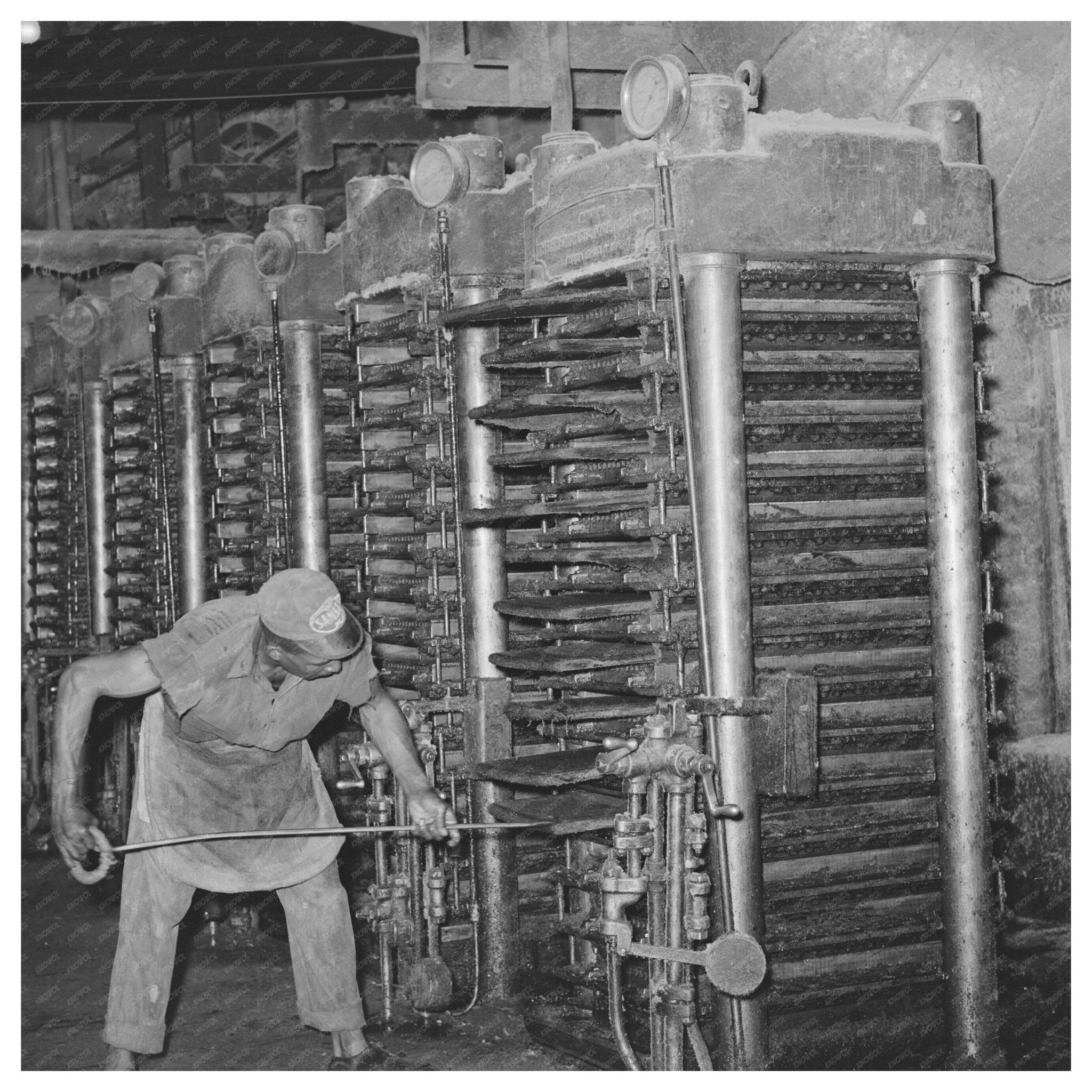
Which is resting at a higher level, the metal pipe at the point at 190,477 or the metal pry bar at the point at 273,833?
the metal pipe at the point at 190,477

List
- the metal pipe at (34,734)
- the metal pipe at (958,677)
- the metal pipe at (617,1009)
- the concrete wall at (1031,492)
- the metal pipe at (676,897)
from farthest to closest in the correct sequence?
the metal pipe at (34,734) → the concrete wall at (1031,492) → the metal pipe at (958,677) → the metal pipe at (617,1009) → the metal pipe at (676,897)

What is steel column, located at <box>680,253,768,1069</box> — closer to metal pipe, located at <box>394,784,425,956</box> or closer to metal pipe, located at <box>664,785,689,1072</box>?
metal pipe, located at <box>664,785,689,1072</box>

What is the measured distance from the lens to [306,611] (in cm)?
503

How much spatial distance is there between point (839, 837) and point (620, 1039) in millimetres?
1247

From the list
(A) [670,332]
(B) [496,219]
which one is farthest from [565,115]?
(A) [670,332]

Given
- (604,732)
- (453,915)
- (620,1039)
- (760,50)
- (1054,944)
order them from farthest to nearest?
(760,50) < (1054,944) < (453,915) < (604,732) < (620,1039)

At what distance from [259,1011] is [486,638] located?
1.77 meters

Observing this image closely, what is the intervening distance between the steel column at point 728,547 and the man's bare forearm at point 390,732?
102 cm

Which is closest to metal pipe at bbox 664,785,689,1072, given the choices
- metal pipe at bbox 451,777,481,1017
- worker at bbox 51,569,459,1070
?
worker at bbox 51,569,459,1070

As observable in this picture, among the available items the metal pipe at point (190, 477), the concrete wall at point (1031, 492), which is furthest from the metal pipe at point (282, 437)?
the concrete wall at point (1031, 492)

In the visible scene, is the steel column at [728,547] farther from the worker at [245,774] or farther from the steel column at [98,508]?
the steel column at [98,508]

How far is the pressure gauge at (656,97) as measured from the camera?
542 cm

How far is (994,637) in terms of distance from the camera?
26.1 ft

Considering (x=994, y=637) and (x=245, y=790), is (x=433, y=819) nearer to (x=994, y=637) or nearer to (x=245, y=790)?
(x=245, y=790)
